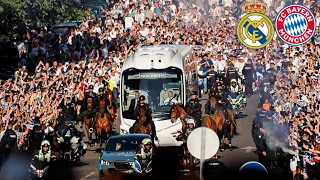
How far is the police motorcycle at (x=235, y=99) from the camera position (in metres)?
31.9

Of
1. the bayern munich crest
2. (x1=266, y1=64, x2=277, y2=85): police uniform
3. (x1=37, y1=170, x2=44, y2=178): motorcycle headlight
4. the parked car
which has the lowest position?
(x1=37, y1=170, x2=44, y2=178): motorcycle headlight

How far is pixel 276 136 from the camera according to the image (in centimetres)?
2208

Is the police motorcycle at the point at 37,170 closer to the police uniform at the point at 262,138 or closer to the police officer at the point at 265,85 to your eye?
the police uniform at the point at 262,138

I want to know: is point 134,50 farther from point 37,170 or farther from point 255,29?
point 37,170

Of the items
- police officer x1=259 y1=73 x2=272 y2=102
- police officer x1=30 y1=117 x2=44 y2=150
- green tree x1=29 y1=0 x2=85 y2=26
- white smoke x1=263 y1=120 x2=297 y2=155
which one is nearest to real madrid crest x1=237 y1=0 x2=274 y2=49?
police officer x1=259 y1=73 x2=272 y2=102

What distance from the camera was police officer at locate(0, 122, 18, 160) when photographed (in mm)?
21766

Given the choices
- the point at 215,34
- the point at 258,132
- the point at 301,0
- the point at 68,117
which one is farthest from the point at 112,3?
the point at 258,132

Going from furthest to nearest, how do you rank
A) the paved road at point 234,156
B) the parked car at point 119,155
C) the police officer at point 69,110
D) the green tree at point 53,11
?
the green tree at point 53,11, the police officer at point 69,110, the paved road at point 234,156, the parked car at point 119,155

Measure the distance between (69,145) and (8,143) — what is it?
11.7 feet

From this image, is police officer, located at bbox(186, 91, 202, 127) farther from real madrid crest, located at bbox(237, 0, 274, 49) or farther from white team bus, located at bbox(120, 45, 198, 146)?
real madrid crest, located at bbox(237, 0, 274, 49)

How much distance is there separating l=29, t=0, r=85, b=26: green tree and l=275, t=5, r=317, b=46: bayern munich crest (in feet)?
30.9

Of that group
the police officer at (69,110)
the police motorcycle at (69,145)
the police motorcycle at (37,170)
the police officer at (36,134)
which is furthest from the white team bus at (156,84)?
the police motorcycle at (37,170)

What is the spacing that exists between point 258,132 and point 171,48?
6937 millimetres

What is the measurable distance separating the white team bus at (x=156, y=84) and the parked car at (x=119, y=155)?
Answer: 4.59 m
